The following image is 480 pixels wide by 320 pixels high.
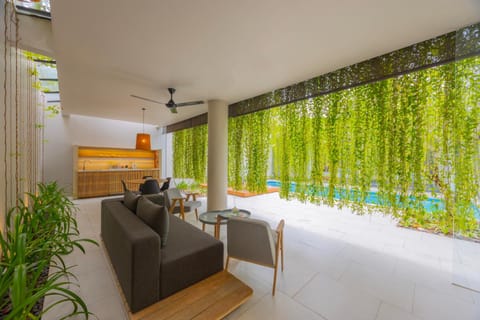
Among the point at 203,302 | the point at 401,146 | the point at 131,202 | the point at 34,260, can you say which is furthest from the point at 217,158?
the point at 401,146

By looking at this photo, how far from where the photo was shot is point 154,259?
5.41ft

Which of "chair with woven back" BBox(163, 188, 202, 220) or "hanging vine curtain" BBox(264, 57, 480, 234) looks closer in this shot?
"hanging vine curtain" BBox(264, 57, 480, 234)

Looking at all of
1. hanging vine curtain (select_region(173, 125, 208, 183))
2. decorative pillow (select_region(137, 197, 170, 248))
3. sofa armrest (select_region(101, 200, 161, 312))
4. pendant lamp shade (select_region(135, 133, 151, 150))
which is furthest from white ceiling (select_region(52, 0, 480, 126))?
hanging vine curtain (select_region(173, 125, 208, 183))

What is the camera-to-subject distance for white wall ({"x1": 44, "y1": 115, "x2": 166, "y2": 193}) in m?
6.11

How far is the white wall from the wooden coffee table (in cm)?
668

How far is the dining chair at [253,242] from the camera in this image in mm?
1881

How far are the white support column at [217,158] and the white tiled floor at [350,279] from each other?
44.1 inches

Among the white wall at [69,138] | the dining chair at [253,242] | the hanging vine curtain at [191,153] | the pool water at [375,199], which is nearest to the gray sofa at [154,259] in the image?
the dining chair at [253,242]

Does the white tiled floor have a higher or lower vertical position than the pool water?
lower

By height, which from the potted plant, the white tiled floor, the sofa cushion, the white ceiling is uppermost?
the white ceiling

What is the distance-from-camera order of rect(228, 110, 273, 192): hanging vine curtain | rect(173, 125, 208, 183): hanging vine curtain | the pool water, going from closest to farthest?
the pool water
rect(228, 110, 273, 192): hanging vine curtain
rect(173, 125, 208, 183): hanging vine curtain

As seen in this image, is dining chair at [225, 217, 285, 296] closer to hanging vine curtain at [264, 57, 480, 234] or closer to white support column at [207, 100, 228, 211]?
hanging vine curtain at [264, 57, 480, 234]

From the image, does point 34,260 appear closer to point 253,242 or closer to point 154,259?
point 154,259

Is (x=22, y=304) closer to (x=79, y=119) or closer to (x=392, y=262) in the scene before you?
(x=392, y=262)
